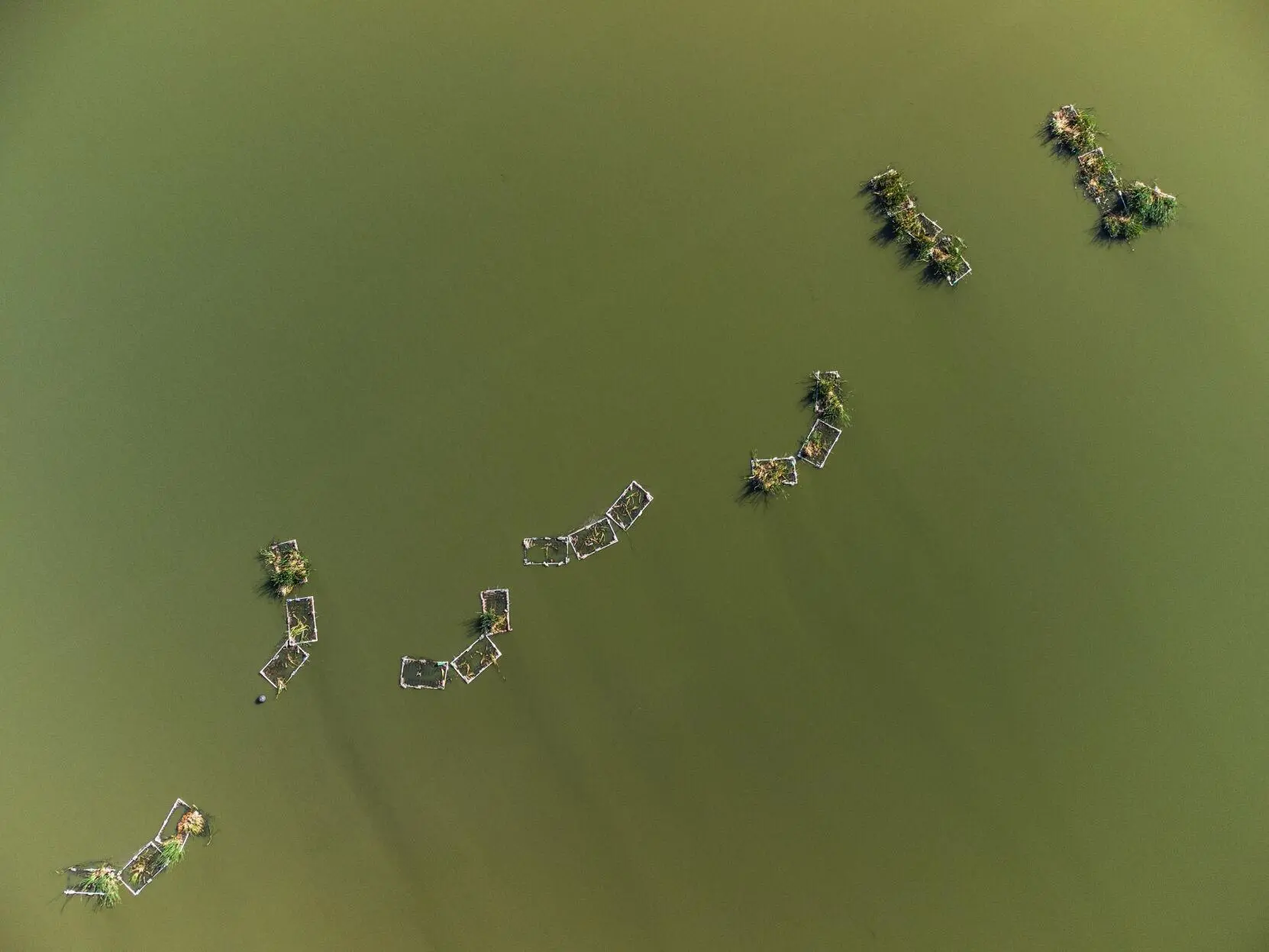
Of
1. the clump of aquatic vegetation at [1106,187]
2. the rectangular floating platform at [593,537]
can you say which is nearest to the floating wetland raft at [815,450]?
the rectangular floating platform at [593,537]

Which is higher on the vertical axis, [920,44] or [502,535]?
[920,44]

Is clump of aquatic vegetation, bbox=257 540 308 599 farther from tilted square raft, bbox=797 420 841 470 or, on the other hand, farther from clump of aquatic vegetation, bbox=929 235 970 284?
clump of aquatic vegetation, bbox=929 235 970 284

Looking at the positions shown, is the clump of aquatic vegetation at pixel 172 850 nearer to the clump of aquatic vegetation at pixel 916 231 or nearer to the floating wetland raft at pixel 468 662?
the floating wetland raft at pixel 468 662

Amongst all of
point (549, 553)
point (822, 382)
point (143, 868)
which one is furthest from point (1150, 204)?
point (143, 868)

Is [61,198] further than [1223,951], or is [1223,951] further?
[61,198]

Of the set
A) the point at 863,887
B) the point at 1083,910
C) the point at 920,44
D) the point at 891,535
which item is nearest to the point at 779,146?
the point at 920,44

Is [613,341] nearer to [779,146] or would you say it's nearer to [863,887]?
[779,146]

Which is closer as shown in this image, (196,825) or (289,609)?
(196,825)

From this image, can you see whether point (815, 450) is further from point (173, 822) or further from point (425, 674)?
point (173, 822)
